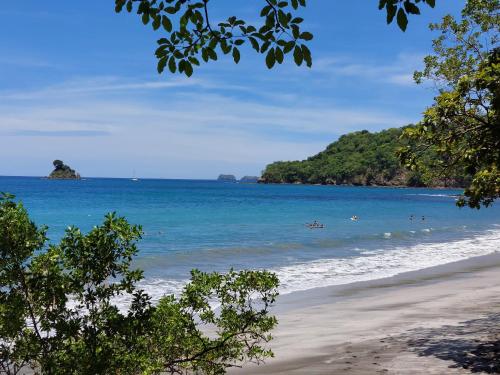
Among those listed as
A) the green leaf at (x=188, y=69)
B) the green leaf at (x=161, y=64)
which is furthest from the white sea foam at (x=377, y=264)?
the green leaf at (x=161, y=64)

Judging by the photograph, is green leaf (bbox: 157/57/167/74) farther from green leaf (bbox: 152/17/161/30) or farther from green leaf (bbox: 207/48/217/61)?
green leaf (bbox: 207/48/217/61)

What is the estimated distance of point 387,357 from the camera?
9469mm

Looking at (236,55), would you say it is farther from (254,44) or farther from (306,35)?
(306,35)

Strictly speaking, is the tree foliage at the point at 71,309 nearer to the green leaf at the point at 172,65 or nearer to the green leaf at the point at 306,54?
the green leaf at the point at 172,65

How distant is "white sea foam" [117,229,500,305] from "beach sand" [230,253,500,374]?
1481 millimetres

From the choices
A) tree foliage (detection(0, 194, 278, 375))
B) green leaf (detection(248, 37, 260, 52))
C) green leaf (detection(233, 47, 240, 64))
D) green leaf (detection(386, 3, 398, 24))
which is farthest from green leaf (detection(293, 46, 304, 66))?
tree foliage (detection(0, 194, 278, 375))

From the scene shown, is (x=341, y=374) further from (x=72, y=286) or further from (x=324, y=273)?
(x=324, y=273)

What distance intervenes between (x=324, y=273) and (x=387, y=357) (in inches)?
492

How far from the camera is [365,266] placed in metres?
24.2

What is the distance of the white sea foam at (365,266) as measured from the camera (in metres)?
18.7

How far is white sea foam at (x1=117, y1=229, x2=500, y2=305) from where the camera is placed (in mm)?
18656

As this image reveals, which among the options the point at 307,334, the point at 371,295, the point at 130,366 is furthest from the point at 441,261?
the point at 130,366

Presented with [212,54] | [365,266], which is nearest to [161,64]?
[212,54]

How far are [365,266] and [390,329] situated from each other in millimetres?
12445
